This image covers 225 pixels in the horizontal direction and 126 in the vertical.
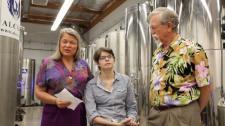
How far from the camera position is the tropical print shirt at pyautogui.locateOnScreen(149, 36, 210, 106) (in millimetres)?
2020

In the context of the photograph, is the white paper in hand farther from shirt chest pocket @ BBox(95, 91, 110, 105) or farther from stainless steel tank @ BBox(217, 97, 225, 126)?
stainless steel tank @ BBox(217, 97, 225, 126)

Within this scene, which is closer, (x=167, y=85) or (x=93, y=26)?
(x=167, y=85)

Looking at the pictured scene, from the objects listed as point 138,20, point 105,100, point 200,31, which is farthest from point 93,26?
point 105,100

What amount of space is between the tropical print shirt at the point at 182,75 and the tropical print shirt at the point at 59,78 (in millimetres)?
679

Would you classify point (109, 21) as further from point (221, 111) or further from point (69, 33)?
point (69, 33)

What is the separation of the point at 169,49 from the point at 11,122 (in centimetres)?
121

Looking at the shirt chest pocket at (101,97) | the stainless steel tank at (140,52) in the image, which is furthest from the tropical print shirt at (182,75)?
the stainless steel tank at (140,52)

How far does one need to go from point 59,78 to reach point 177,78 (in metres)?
0.93

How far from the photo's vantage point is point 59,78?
2.44 meters

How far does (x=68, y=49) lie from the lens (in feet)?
8.11

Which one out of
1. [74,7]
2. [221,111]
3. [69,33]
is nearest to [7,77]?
[69,33]

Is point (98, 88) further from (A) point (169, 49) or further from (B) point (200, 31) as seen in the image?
(B) point (200, 31)

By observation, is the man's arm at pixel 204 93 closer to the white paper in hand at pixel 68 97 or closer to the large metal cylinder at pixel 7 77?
the white paper in hand at pixel 68 97

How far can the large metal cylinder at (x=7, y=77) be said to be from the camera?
2.05m
